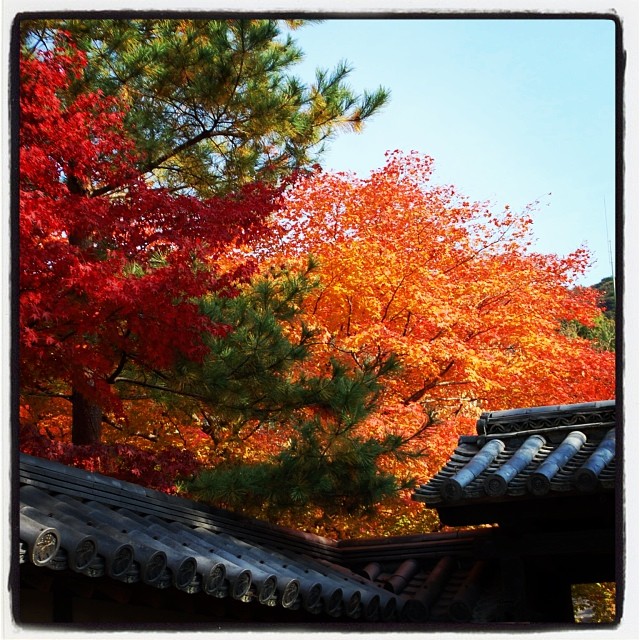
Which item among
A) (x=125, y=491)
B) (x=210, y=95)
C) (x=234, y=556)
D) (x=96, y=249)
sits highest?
(x=210, y=95)

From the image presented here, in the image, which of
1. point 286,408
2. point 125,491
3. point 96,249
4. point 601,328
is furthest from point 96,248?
point 601,328

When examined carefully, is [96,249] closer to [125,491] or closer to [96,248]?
[96,248]

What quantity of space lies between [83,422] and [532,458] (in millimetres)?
4851

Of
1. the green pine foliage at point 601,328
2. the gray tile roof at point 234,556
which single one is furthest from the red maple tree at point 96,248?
the green pine foliage at point 601,328

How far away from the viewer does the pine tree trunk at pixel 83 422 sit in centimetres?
785

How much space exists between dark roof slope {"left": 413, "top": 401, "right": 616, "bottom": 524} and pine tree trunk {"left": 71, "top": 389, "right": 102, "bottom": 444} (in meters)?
4.25

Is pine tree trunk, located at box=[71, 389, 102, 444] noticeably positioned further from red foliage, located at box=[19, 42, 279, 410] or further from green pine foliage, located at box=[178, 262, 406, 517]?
green pine foliage, located at box=[178, 262, 406, 517]

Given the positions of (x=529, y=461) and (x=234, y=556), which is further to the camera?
(x=529, y=461)

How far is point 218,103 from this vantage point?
326 inches

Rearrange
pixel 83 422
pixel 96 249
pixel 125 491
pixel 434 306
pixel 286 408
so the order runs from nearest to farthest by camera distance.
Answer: pixel 125 491, pixel 286 408, pixel 96 249, pixel 83 422, pixel 434 306

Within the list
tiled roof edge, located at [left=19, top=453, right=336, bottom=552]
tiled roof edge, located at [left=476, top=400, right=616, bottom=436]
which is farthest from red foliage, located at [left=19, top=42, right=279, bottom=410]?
tiled roof edge, located at [left=476, top=400, right=616, bottom=436]

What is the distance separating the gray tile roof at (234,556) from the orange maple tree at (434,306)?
3.85 meters

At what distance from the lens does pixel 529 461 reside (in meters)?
4.44

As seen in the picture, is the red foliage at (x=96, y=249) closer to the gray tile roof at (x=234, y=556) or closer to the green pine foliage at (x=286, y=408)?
the green pine foliage at (x=286, y=408)
